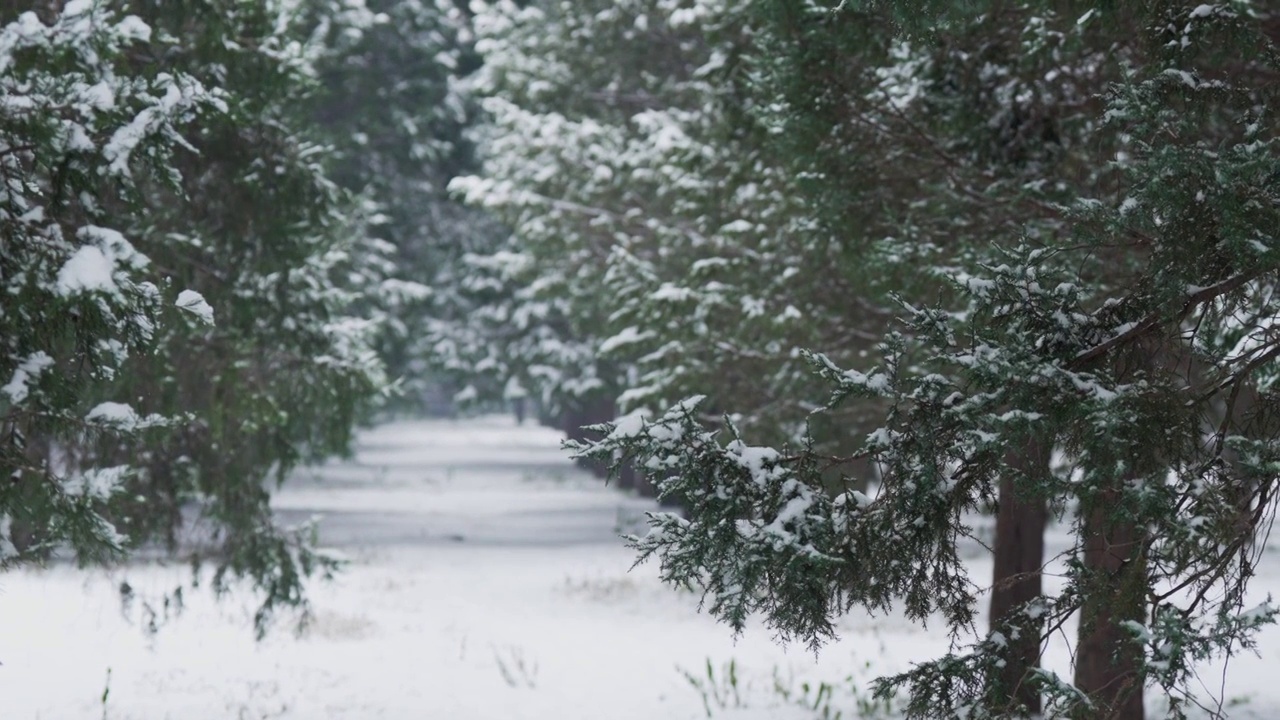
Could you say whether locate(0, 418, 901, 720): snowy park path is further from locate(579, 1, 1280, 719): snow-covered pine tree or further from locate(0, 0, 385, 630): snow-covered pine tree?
locate(579, 1, 1280, 719): snow-covered pine tree

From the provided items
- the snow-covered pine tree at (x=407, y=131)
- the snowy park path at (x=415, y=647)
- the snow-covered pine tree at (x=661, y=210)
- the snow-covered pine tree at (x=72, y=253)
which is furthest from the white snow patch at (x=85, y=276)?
the snow-covered pine tree at (x=407, y=131)

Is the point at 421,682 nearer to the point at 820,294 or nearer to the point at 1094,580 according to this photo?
the point at 820,294

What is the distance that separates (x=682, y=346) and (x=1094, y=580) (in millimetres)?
8550

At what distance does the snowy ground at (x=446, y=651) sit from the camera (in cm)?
1022

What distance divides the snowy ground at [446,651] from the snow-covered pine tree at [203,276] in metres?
1.06

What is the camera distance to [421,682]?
1123cm

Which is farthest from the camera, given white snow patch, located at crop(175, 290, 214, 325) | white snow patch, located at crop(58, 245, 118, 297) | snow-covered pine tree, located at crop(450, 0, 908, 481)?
snow-covered pine tree, located at crop(450, 0, 908, 481)

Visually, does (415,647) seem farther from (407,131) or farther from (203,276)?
(407,131)

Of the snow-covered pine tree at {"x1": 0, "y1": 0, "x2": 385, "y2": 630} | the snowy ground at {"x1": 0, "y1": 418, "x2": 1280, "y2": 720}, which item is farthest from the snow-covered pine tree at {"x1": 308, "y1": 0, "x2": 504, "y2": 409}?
the snow-covered pine tree at {"x1": 0, "y1": 0, "x2": 385, "y2": 630}

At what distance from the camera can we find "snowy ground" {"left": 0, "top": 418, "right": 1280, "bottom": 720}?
10.2 m

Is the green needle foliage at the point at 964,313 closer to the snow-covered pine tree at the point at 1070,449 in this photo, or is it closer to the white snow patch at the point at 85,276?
the snow-covered pine tree at the point at 1070,449

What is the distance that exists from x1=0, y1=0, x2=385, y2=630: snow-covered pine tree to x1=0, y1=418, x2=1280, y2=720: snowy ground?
1.06m

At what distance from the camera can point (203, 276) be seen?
37.5 ft

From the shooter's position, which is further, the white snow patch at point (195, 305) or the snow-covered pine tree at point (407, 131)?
the snow-covered pine tree at point (407, 131)
